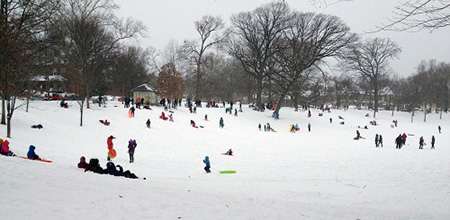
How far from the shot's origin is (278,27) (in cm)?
4084

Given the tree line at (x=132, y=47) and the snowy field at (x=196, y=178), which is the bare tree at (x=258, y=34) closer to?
the tree line at (x=132, y=47)

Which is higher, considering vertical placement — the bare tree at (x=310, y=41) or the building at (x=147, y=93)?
the bare tree at (x=310, y=41)

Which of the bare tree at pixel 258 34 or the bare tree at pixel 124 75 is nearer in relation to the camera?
the bare tree at pixel 258 34

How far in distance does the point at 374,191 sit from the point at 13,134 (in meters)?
17.9

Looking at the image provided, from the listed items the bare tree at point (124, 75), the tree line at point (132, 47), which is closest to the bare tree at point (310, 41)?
the tree line at point (132, 47)

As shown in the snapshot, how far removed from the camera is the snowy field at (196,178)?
7.35 m

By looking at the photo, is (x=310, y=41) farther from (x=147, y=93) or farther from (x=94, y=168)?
(x=94, y=168)

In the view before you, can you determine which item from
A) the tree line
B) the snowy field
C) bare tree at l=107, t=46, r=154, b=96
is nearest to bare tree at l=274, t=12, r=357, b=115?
the tree line

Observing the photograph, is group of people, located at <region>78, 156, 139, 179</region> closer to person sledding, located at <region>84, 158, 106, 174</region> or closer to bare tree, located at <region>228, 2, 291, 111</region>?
person sledding, located at <region>84, 158, 106, 174</region>

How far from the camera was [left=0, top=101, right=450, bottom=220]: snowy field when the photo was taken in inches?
289

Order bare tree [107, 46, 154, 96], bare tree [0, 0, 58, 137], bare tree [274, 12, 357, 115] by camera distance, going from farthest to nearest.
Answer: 1. bare tree [107, 46, 154, 96]
2. bare tree [274, 12, 357, 115]
3. bare tree [0, 0, 58, 137]

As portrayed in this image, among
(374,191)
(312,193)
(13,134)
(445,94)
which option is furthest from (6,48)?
(445,94)

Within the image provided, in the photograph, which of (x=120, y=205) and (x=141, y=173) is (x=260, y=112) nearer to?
(x=141, y=173)

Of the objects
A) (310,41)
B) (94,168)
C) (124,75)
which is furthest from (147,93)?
(94,168)
